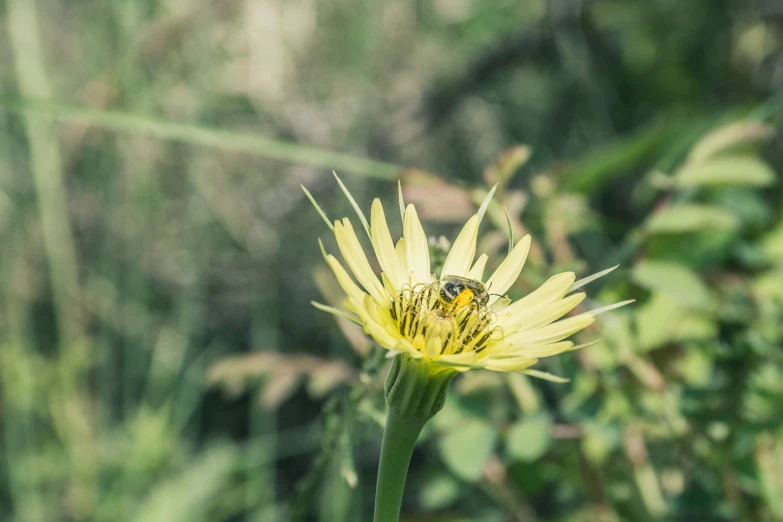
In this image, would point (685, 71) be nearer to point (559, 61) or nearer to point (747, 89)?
point (747, 89)

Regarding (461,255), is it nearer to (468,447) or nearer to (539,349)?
(539,349)

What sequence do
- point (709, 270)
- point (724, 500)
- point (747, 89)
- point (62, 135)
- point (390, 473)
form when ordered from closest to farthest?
point (390, 473) → point (724, 500) → point (709, 270) → point (62, 135) → point (747, 89)

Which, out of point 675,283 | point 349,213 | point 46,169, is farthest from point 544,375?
point 46,169

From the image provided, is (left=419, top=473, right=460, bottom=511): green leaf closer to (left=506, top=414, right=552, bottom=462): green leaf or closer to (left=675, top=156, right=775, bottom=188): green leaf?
(left=506, top=414, right=552, bottom=462): green leaf

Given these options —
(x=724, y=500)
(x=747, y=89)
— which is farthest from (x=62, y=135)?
(x=747, y=89)

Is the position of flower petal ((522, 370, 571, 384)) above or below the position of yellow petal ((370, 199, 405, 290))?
below

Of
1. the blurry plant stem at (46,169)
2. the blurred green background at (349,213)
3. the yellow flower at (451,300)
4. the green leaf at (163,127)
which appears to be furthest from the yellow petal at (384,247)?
the blurry plant stem at (46,169)

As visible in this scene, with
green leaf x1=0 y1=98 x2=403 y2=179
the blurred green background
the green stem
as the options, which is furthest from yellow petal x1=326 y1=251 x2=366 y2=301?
green leaf x1=0 y1=98 x2=403 y2=179
